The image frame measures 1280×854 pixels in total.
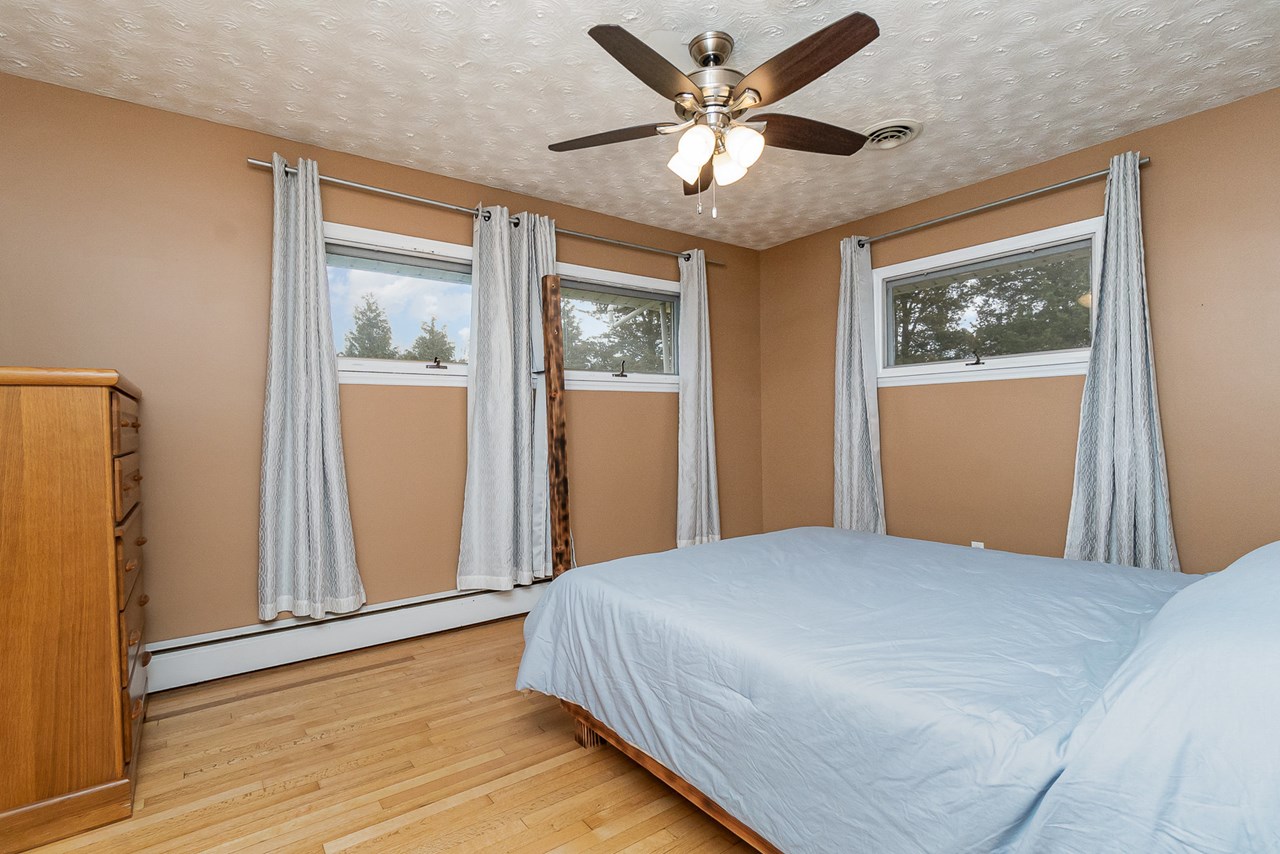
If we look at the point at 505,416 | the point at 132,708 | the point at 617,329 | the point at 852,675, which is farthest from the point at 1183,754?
the point at 617,329

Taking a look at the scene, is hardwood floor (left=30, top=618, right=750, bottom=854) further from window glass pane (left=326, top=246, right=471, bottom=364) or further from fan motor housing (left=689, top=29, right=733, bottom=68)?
fan motor housing (left=689, top=29, right=733, bottom=68)

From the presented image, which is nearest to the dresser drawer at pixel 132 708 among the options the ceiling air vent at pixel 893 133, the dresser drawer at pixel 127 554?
the dresser drawer at pixel 127 554

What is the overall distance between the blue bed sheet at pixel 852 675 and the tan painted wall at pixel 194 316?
1474 millimetres

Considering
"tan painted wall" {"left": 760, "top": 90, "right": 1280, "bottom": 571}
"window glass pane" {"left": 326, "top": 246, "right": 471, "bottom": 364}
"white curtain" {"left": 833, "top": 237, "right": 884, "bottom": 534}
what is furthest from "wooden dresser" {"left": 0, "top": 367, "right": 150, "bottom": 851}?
"white curtain" {"left": 833, "top": 237, "right": 884, "bottom": 534}

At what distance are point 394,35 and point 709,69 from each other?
3.73ft

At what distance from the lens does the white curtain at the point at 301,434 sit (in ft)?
9.26

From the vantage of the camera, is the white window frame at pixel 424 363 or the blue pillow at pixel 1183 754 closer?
the blue pillow at pixel 1183 754

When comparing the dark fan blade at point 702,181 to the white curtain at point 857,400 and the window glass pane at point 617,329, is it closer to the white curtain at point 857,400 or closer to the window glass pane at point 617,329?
the window glass pane at point 617,329

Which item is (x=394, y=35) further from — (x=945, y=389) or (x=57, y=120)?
(x=945, y=389)

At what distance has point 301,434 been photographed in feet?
9.41

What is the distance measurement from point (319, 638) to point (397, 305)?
5.84ft

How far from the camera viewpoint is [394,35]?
215 cm

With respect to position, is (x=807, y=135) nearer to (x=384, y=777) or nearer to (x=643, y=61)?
(x=643, y=61)

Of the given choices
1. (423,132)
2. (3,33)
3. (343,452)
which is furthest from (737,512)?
(3,33)
